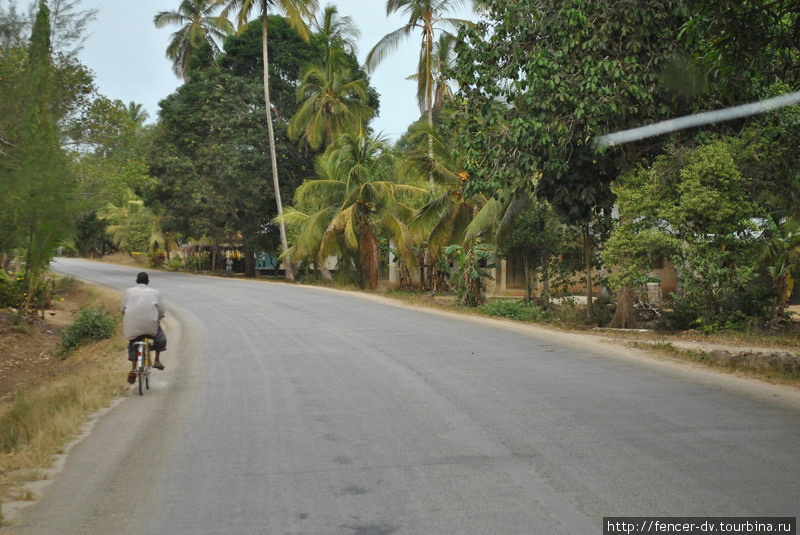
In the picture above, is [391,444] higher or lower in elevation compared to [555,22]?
lower


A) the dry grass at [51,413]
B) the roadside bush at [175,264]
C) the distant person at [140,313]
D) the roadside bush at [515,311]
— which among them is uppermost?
the roadside bush at [175,264]

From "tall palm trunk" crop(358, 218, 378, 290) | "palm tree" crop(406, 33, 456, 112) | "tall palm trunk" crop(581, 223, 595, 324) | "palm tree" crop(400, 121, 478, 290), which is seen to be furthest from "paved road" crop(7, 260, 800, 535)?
"palm tree" crop(406, 33, 456, 112)

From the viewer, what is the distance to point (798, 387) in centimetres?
974

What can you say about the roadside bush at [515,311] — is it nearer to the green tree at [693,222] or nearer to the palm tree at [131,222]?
the green tree at [693,222]

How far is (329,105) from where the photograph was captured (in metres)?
36.8

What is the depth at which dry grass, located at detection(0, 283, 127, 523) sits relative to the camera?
20.7 ft

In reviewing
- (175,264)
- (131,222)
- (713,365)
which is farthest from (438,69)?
(131,222)

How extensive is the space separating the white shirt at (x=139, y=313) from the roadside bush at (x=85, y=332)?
26.6 ft

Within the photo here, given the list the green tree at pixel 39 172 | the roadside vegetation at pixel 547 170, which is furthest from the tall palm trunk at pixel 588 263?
the green tree at pixel 39 172

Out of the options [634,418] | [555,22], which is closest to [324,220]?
[555,22]

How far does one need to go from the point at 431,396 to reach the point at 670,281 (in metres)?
22.2

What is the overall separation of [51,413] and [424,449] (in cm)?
471

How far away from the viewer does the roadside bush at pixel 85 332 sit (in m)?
17.4

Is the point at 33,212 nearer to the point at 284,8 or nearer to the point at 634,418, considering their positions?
the point at 634,418
